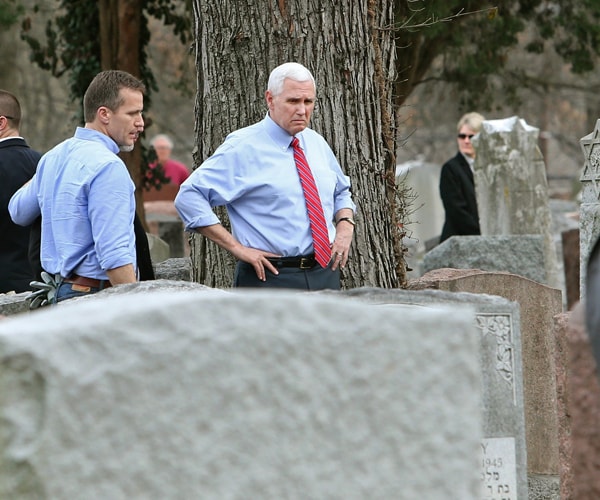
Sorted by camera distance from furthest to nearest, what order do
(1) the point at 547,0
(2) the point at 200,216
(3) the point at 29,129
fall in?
(3) the point at 29,129 < (1) the point at 547,0 < (2) the point at 200,216

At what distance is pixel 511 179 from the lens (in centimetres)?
1212

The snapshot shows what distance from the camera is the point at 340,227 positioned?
6031 mm

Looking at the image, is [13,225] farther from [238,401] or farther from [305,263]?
[238,401]

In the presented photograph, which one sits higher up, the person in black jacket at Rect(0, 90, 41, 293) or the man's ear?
the man's ear

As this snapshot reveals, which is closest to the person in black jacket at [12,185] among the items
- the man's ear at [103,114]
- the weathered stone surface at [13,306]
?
the weathered stone surface at [13,306]

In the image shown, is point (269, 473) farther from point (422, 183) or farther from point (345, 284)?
point (422, 183)

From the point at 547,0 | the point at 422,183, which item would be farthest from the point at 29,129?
the point at 547,0

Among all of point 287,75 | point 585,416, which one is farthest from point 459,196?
point 585,416

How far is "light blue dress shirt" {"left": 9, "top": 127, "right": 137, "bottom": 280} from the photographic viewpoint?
207 inches

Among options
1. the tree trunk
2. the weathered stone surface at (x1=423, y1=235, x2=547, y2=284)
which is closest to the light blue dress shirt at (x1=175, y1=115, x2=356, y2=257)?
the tree trunk

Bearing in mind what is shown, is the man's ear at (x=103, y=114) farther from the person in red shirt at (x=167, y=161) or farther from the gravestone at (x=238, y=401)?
the person in red shirt at (x=167, y=161)

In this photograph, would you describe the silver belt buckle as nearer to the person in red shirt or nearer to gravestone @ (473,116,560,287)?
gravestone @ (473,116,560,287)

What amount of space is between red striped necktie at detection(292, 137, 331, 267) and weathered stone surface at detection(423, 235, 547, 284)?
15.3ft

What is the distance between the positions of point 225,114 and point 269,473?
4424 millimetres
